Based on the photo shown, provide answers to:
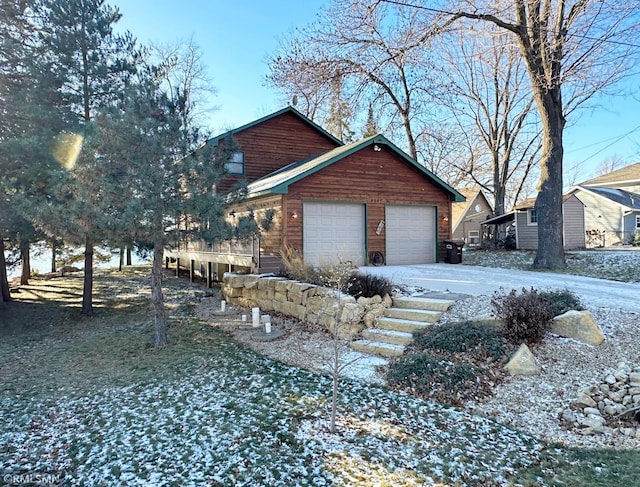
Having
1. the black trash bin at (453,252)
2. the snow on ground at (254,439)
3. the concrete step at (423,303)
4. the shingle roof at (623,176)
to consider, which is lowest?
the snow on ground at (254,439)

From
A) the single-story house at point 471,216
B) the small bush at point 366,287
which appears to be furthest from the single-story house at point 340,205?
the single-story house at point 471,216

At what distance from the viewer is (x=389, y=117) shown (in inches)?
791

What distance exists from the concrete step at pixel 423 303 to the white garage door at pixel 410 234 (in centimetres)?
597

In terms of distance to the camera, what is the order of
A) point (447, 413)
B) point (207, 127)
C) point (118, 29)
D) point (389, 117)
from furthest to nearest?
point (389, 117), point (118, 29), point (207, 127), point (447, 413)

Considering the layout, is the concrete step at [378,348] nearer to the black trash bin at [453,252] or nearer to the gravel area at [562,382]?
the gravel area at [562,382]

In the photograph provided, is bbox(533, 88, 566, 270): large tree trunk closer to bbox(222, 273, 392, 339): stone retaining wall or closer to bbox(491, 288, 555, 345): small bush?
bbox(491, 288, 555, 345): small bush

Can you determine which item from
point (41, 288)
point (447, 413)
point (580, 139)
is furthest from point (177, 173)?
point (580, 139)

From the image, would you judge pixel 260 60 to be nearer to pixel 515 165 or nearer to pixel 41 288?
pixel 41 288

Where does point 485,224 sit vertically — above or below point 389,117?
below

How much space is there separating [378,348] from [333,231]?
6.51 m

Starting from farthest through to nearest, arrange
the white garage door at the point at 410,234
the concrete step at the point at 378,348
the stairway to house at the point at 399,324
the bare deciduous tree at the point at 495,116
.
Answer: the bare deciduous tree at the point at 495,116, the white garage door at the point at 410,234, the stairway to house at the point at 399,324, the concrete step at the point at 378,348

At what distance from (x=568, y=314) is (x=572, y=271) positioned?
21.9 feet

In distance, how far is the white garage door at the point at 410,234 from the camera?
1315cm

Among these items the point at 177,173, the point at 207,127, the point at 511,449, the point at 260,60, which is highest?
the point at 260,60
